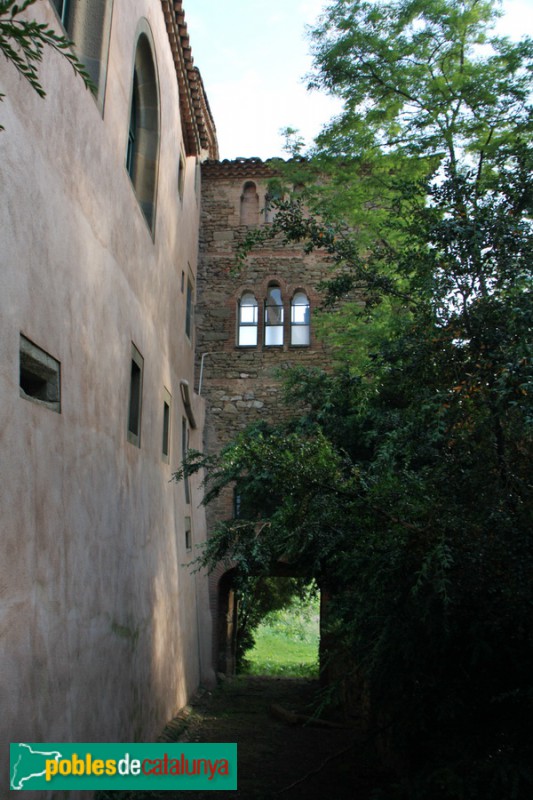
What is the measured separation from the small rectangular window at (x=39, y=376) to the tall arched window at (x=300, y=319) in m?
10.8

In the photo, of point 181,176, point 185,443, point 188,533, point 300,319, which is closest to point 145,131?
point 181,176

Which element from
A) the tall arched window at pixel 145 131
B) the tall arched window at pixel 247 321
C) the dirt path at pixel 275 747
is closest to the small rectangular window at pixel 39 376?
the dirt path at pixel 275 747

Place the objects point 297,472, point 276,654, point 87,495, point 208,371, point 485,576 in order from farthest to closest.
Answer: point 276,654 → point 208,371 → point 87,495 → point 297,472 → point 485,576

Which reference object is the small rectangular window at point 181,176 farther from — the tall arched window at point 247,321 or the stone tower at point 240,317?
the tall arched window at point 247,321

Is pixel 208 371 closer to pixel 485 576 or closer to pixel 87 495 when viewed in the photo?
pixel 87 495

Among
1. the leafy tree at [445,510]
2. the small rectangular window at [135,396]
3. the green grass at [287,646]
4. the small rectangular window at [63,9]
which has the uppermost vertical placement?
the small rectangular window at [63,9]

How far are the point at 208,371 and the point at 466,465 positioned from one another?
11.1 meters

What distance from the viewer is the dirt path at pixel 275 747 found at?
21.0ft

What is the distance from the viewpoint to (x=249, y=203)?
53.6 feet

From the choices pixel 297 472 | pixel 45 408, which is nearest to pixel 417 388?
pixel 297 472

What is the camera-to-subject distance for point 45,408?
456 centimetres

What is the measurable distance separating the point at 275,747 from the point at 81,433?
222 inches

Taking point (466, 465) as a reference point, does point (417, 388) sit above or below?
above

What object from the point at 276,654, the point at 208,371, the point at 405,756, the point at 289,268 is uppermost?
the point at 289,268
